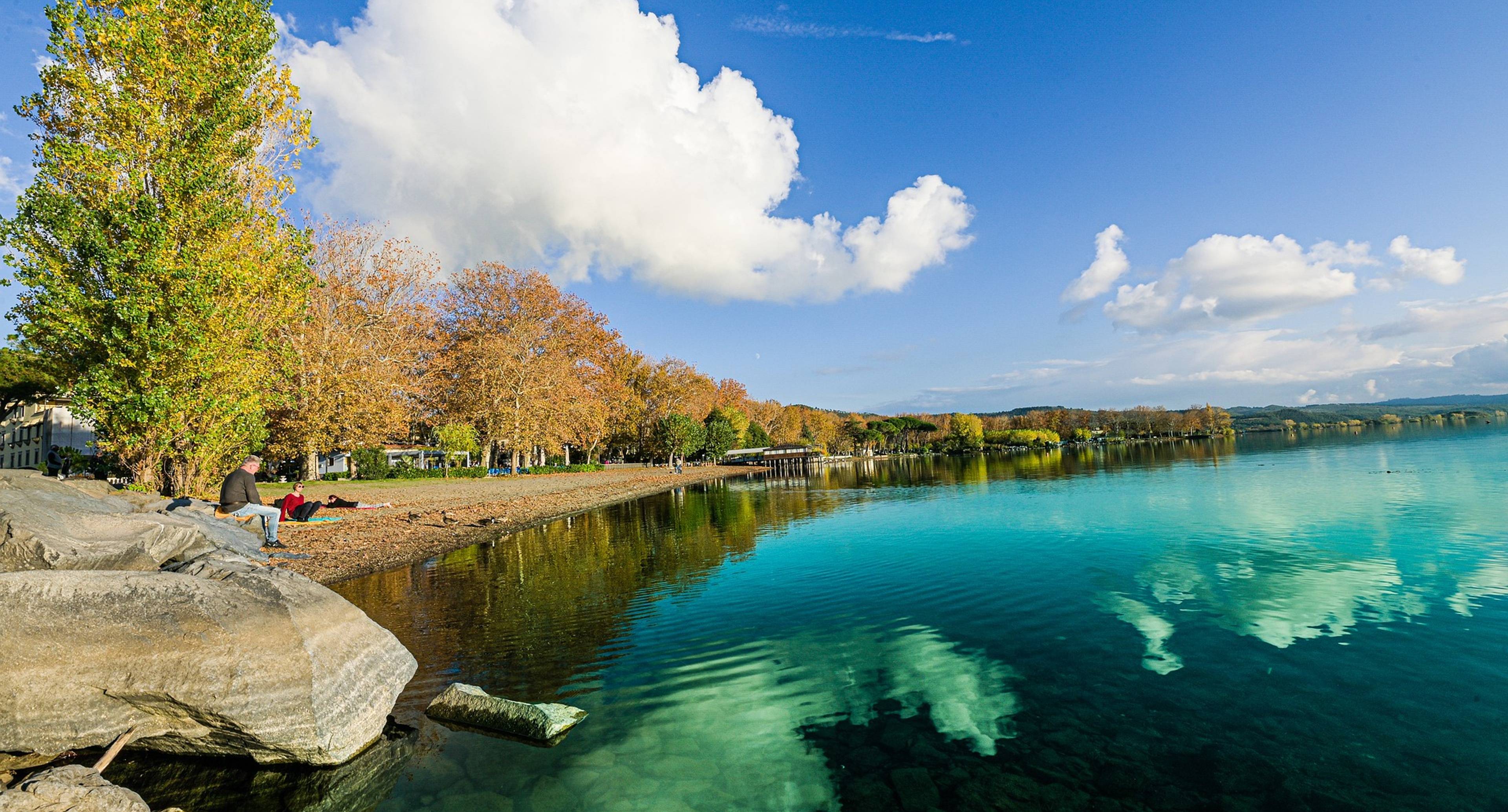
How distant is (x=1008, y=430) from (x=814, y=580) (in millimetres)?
189391

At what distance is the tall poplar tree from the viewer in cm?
1705

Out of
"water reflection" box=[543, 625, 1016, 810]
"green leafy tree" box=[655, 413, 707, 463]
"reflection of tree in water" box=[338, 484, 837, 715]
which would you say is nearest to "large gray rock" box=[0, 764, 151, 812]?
"reflection of tree in water" box=[338, 484, 837, 715]

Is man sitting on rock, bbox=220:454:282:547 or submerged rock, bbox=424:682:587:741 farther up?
man sitting on rock, bbox=220:454:282:547

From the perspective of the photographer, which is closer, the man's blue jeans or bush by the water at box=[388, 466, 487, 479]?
the man's blue jeans

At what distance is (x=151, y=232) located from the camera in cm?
1716

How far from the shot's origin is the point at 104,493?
13.7 metres

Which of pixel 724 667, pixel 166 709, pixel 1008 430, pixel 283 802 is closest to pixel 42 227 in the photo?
pixel 166 709

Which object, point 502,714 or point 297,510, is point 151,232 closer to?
point 297,510

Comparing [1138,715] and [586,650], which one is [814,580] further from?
[1138,715]

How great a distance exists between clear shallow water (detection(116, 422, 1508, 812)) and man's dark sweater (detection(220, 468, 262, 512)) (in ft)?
15.3

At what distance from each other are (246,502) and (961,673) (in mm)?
18161

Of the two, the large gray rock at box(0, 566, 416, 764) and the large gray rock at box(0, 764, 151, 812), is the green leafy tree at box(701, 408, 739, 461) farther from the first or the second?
the large gray rock at box(0, 764, 151, 812)

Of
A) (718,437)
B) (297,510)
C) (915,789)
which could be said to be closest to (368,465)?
(297,510)

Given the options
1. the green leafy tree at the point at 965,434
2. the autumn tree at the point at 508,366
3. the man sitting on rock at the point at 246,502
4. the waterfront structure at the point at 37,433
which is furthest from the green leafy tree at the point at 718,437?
A: the green leafy tree at the point at 965,434
